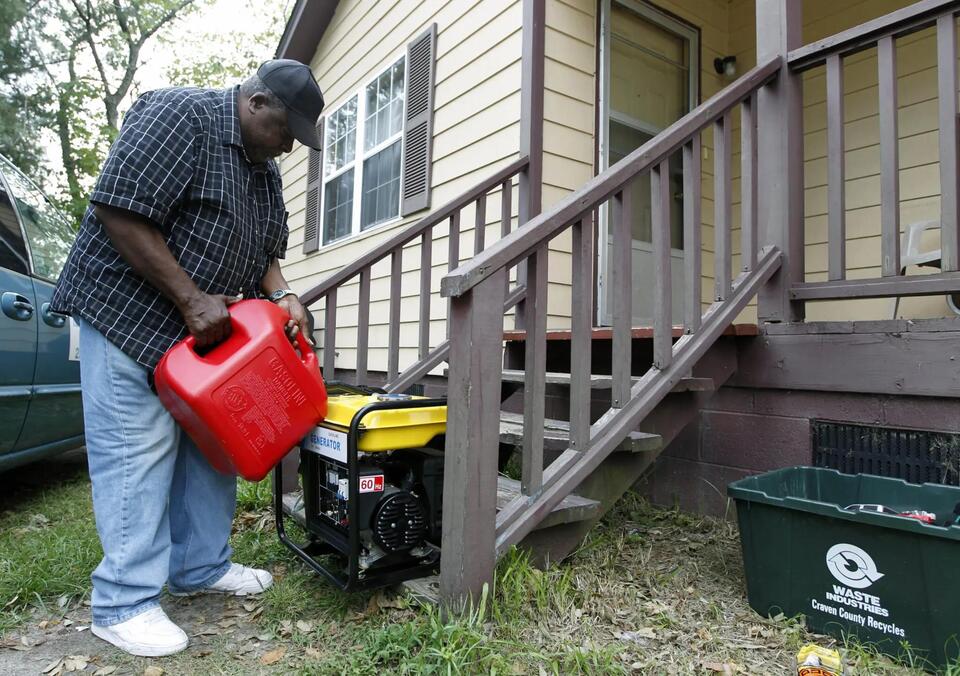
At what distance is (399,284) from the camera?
133 inches

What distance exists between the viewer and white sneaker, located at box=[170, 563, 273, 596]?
7.33ft

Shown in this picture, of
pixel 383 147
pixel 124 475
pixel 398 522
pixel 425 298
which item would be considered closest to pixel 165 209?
pixel 124 475

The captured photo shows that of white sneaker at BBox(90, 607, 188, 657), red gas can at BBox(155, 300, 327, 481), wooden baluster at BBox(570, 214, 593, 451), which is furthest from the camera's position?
wooden baluster at BBox(570, 214, 593, 451)

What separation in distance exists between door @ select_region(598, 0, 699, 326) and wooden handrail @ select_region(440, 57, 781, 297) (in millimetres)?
1429

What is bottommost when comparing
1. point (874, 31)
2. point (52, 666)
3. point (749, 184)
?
point (52, 666)

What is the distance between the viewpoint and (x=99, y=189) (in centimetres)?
174

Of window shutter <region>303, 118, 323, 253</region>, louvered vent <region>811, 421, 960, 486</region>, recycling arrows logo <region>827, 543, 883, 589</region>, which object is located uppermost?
window shutter <region>303, 118, 323, 253</region>

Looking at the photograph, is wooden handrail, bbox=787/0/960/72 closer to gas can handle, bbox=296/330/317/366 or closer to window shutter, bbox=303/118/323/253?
gas can handle, bbox=296/330/317/366

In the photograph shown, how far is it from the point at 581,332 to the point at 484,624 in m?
0.94

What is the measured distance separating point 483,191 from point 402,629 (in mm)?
2485

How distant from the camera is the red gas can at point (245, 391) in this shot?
67.8 inches

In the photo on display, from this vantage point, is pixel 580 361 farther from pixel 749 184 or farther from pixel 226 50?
pixel 226 50

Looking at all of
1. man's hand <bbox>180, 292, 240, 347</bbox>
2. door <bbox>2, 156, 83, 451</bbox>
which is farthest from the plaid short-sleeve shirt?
door <bbox>2, 156, 83, 451</bbox>

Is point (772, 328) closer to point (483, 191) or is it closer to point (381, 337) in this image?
point (483, 191)
